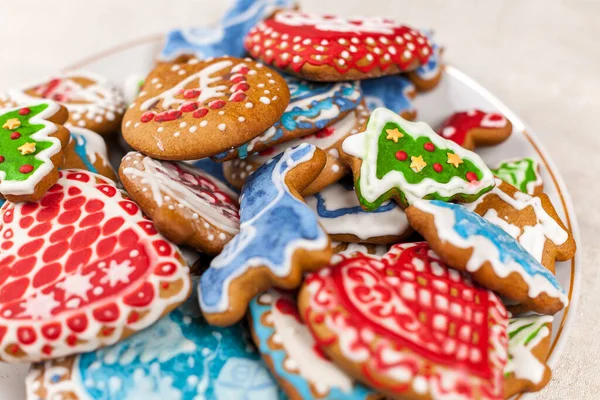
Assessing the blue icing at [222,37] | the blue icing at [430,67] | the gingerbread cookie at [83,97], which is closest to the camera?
the gingerbread cookie at [83,97]

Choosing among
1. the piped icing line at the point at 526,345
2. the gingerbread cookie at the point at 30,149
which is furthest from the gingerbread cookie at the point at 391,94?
the gingerbread cookie at the point at 30,149

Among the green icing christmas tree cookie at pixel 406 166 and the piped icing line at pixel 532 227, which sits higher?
the green icing christmas tree cookie at pixel 406 166

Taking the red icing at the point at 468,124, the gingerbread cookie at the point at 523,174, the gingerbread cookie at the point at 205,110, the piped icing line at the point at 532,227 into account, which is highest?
the gingerbread cookie at the point at 205,110

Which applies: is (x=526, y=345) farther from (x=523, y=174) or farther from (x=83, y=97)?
(x=83, y=97)

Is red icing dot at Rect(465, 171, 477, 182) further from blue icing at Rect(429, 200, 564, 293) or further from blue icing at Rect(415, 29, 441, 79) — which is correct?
blue icing at Rect(415, 29, 441, 79)

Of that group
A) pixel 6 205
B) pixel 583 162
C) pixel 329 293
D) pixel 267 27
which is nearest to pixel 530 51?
pixel 583 162

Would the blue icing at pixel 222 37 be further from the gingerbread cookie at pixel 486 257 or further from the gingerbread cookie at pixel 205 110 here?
the gingerbread cookie at pixel 486 257
